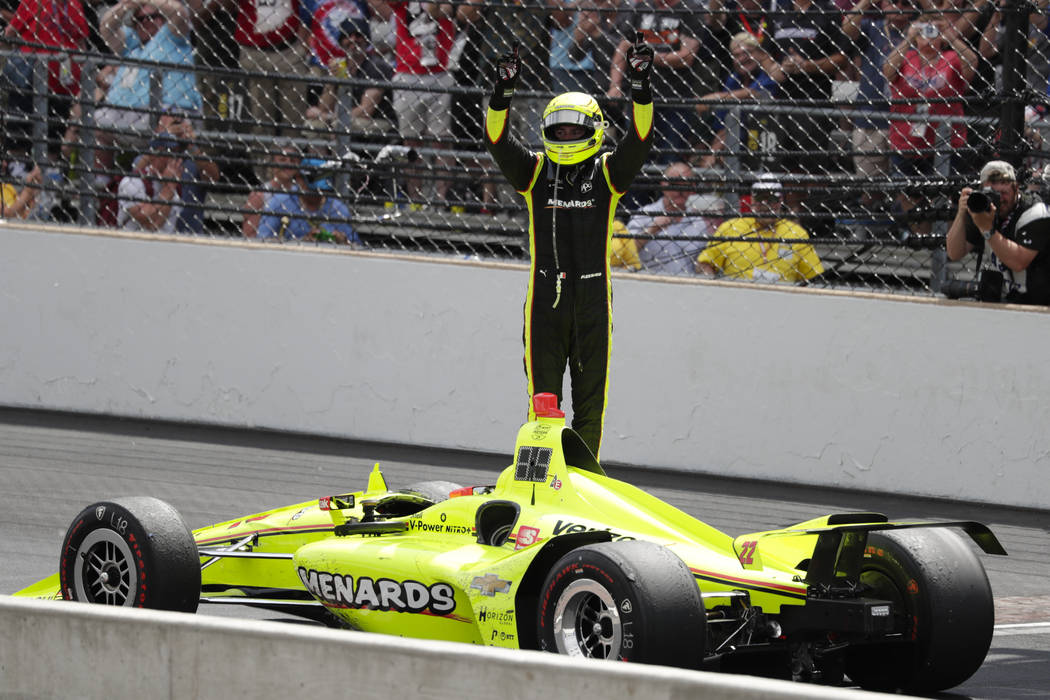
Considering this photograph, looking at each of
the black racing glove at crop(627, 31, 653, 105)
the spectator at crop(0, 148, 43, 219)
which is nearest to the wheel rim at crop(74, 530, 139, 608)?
the black racing glove at crop(627, 31, 653, 105)

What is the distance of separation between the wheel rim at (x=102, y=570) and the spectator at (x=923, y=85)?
538cm

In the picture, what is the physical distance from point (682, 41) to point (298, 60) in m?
2.81

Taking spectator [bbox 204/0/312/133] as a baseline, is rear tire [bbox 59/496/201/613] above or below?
below

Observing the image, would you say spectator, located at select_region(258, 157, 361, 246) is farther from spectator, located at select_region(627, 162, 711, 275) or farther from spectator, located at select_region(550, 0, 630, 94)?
spectator, located at select_region(627, 162, 711, 275)

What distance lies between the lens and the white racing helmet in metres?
7.61

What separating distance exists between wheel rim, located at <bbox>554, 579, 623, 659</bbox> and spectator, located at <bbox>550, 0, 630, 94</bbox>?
5.72 m

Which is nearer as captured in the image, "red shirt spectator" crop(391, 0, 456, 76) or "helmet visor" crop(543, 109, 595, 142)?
"helmet visor" crop(543, 109, 595, 142)

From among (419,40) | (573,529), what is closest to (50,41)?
(419,40)

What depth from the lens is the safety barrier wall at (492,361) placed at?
29.3 feet

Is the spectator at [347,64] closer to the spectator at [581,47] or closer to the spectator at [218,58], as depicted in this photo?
the spectator at [218,58]

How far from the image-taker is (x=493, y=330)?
990 cm

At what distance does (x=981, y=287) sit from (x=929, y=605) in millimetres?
4331

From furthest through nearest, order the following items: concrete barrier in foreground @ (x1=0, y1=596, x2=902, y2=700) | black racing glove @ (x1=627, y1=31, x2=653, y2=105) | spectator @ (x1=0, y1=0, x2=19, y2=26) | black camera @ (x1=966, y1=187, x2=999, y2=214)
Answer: spectator @ (x1=0, y1=0, x2=19, y2=26) → black camera @ (x1=966, y1=187, x2=999, y2=214) → black racing glove @ (x1=627, y1=31, x2=653, y2=105) → concrete barrier in foreground @ (x1=0, y1=596, x2=902, y2=700)

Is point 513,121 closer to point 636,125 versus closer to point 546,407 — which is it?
point 636,125
